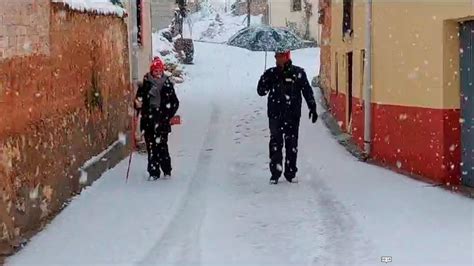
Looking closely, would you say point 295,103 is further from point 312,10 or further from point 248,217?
point 312,10

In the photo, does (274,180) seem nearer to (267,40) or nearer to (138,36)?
(138,36)

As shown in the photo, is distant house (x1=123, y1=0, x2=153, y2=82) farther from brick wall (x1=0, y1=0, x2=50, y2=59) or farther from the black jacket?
brick wall (x1=0, y1=0, x2=50, y2=59)

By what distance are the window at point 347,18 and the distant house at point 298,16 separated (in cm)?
2254

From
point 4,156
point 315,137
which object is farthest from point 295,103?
point 315,137

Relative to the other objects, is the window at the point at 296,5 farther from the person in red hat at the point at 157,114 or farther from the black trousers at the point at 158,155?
the black trousers at the point at 158,155

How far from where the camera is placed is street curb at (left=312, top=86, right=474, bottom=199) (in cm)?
852

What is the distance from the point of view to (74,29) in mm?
9023

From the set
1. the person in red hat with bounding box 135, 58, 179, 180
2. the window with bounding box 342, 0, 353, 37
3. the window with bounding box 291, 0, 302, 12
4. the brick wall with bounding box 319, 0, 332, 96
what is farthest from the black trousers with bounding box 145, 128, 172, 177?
the window with bounding box 291, 0, 302, 12

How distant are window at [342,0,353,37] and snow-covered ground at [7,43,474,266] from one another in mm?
3261

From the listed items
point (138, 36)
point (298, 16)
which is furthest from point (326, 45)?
point (298, 16)

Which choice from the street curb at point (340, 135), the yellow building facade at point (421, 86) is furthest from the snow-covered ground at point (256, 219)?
the yellow building facade at point (421, 86)

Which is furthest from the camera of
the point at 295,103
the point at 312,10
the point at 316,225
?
the point at 312,10

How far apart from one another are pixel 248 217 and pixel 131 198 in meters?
1.67

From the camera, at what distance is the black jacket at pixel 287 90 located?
9.43 meters
